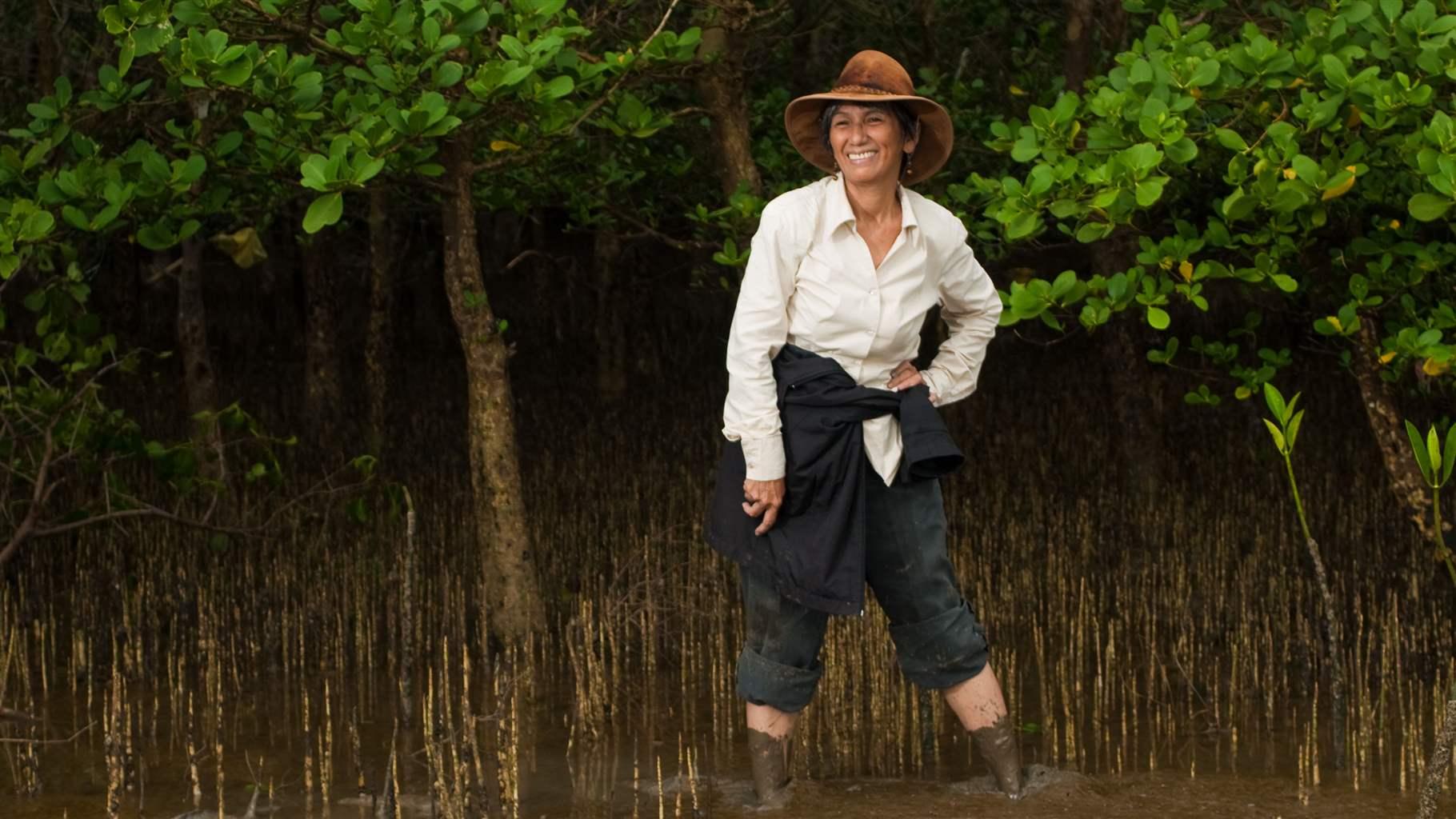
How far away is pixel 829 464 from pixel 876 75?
2.92 ft

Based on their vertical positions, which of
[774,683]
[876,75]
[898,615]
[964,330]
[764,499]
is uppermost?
[876,75]

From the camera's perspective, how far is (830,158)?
168 inches

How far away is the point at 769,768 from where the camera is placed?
4.31 metres

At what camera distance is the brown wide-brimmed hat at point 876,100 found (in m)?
4.01

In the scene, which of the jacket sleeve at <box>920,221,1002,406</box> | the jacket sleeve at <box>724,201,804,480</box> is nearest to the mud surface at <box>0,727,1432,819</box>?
the jacket sleeve at <box>724,201,804,480</box>

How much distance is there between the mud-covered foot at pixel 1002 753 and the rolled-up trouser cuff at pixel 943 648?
17 centimetres

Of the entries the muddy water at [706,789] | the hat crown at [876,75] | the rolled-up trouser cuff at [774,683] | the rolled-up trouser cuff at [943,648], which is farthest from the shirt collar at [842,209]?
the muddy water at [706,789]

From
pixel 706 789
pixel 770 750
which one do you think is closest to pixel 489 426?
pixel 706 789

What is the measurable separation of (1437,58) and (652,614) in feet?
9.79

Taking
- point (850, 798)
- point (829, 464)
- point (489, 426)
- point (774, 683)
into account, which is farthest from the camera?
point (489, 426)

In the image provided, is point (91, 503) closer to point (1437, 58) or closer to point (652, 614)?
point (652, 614)

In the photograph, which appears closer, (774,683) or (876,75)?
(876,75)

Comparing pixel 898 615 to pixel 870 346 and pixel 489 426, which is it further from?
pixel 489 426

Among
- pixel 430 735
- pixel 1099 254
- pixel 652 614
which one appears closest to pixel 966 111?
pixel 1099 254
